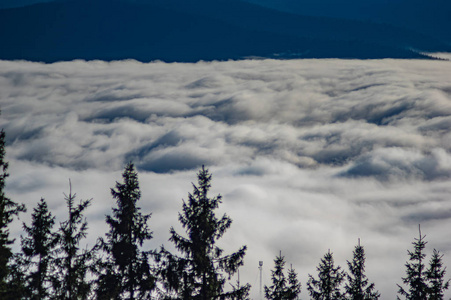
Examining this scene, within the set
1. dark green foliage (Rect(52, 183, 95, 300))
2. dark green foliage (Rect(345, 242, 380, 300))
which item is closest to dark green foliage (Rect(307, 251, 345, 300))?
dark green foliage (Rect(345, 242, 380, 300))

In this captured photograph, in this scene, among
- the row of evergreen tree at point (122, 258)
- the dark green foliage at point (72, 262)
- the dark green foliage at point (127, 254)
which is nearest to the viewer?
the dark green foliage at point (72, 262)

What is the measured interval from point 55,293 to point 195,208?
7.68m

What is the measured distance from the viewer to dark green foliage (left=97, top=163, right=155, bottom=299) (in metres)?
32.5

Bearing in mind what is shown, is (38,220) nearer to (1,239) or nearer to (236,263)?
(1,239)

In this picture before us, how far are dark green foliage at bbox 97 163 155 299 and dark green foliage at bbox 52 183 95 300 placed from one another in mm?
3736

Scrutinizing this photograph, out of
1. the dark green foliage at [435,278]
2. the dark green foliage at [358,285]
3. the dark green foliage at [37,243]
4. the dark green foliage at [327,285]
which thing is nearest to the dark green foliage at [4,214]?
the dark green foliage at [37,243]

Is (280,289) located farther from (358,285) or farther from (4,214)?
(4,214)

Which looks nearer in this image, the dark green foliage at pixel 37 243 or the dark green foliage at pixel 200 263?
the dark green foliage at pixel 37 243

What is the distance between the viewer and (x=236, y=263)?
31.3 meters

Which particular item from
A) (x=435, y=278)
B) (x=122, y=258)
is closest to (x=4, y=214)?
(x=122, y=258)

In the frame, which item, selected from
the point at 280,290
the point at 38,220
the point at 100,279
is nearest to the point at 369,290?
the point at 280,290

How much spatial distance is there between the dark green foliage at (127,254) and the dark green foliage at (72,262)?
3736mm

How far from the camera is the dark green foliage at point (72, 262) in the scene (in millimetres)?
27906

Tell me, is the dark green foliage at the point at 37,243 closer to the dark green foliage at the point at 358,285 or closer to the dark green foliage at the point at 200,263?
the dark green foliage at the point at 200,263
